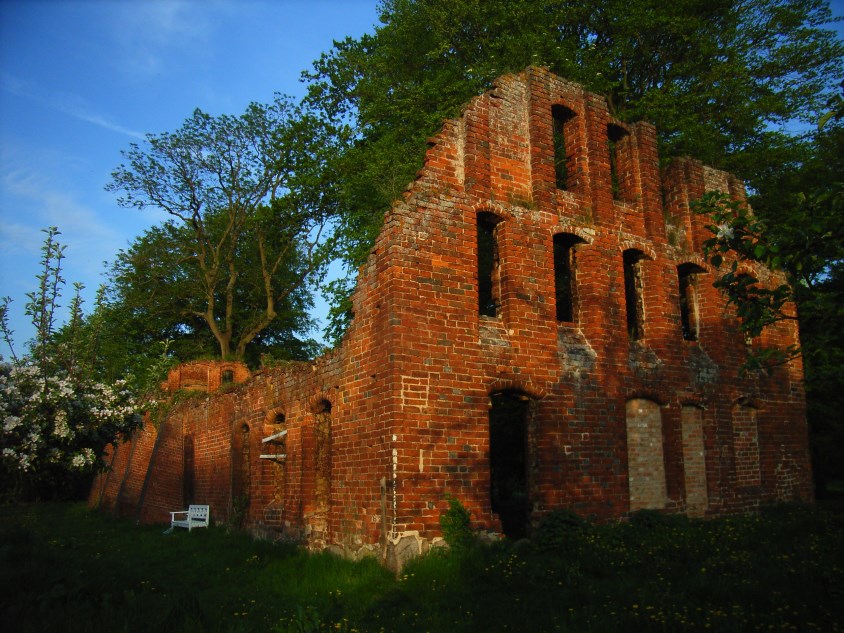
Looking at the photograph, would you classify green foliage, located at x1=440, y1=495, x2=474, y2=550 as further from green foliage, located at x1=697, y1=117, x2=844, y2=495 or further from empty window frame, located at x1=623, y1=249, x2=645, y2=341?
empty window frame, located at x1=623, y1=249, x2=645, y2=341

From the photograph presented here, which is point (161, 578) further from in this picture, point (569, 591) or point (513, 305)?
point (513, 305)

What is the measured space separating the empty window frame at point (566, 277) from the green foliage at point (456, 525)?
4231 millimetres

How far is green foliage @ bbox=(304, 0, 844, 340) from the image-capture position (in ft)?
60.8

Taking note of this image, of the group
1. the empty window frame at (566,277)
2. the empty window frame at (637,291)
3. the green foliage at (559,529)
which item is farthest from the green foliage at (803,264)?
the empty window frame at (637,291)

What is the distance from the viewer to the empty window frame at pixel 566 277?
11781mm

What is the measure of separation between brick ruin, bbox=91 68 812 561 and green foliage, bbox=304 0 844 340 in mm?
5282

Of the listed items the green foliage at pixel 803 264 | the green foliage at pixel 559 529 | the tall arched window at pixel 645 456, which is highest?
the green foliage at pixel 803 264

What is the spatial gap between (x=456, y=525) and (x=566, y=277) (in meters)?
11.5

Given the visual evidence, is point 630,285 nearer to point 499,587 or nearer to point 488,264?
point 488,264

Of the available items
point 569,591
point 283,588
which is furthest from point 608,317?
point 283,588

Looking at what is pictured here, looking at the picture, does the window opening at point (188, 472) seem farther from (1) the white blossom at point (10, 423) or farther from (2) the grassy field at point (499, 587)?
(1) the white blossom at point (10, 423)

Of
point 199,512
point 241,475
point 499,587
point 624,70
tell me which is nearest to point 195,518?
point 199,512

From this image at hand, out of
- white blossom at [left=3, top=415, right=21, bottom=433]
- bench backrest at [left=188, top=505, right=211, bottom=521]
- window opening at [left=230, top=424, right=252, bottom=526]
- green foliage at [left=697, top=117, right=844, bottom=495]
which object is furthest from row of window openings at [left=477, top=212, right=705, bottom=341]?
bench backrest at [left=188, top=505, right=211, bottom=521]

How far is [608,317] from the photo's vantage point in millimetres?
11570
